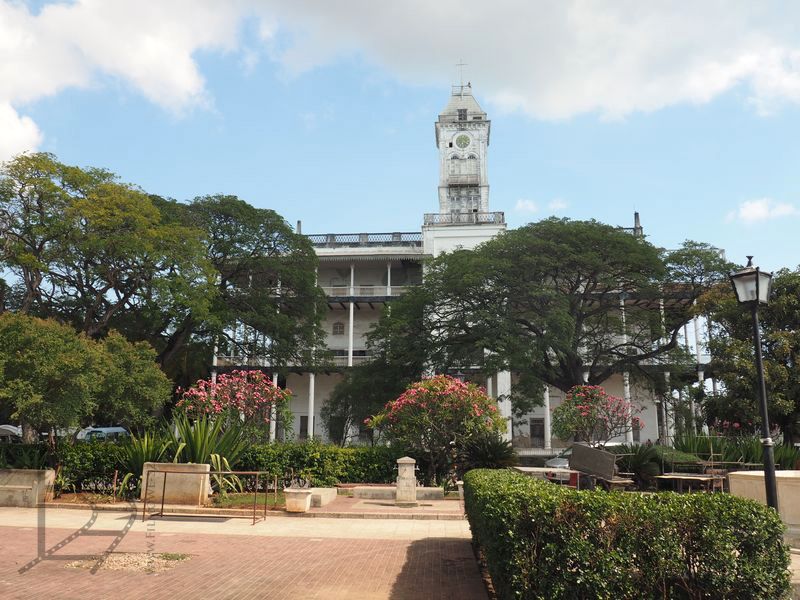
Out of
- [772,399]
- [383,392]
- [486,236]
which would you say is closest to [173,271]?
[383,392]

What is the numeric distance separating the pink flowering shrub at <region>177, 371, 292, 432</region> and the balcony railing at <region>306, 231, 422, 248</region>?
2374cm

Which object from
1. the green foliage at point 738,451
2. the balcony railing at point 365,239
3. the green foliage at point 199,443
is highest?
the balcony railing at point 365,239

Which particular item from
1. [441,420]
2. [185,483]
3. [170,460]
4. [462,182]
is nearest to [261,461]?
[170,460]

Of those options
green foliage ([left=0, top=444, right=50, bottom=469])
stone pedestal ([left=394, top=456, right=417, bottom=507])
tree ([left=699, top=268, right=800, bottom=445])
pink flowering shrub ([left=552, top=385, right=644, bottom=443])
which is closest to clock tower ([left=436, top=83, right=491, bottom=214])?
tree ([left=699, top=268, right=800, bottom=445])

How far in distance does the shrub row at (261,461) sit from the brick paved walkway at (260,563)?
319 cm

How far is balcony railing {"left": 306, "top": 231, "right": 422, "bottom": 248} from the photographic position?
4244 cm

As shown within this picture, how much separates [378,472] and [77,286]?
16.2 metres

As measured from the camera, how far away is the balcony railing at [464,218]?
40.4 m

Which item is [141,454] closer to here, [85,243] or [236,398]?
[236,398]

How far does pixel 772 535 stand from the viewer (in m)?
4.50

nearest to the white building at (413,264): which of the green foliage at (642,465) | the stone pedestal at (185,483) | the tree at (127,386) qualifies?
the tree at (127,386)

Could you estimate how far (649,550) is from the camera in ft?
14.6

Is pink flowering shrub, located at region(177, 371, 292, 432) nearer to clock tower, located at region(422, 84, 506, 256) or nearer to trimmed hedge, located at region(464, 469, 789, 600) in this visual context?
trimmed hedge, located at region(464, 469, 789, 600)

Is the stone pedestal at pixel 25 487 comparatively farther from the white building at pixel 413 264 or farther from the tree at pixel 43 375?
the white building at pixel 413 264
